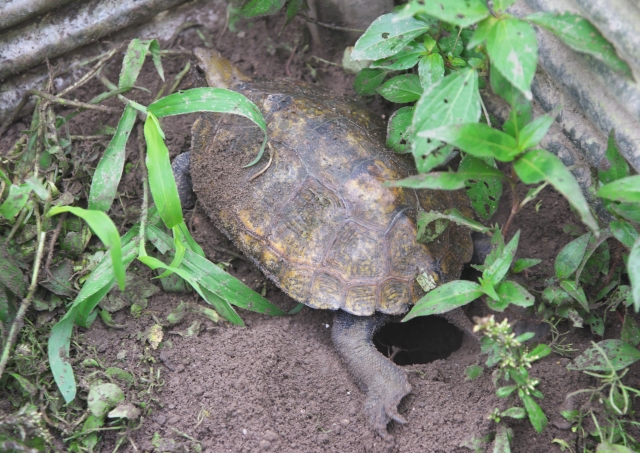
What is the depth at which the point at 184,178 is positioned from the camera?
10.5ft

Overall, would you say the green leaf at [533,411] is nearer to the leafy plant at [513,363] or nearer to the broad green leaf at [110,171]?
the leafy plant at [513,363]

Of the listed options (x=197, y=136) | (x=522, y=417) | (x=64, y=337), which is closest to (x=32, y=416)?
(x=64, y=337)

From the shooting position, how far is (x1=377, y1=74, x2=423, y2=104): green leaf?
259cm

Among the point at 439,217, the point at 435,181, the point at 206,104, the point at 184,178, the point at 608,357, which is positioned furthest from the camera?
the point at 184,178

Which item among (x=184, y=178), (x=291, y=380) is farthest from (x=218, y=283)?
(x=184, y=178)

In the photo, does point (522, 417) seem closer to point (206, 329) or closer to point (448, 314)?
point (448, 314)

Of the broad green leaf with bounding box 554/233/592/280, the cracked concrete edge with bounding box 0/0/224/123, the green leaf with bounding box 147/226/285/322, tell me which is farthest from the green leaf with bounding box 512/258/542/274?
the cracked concrete edge with bounding box 0/0/224/123

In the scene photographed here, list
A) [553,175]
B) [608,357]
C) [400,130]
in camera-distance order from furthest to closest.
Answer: [400,130] → [608,357] → [553,175]

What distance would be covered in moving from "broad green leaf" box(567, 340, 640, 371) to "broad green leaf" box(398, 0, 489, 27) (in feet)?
4.41

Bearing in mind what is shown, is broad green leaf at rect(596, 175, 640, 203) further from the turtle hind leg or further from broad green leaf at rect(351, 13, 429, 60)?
the turtle hind leg

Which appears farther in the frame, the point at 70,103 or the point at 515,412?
the point at 70,103

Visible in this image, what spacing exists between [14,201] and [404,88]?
186 cm

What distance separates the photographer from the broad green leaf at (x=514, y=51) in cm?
179

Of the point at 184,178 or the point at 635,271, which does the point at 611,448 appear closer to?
the point at 635,271
